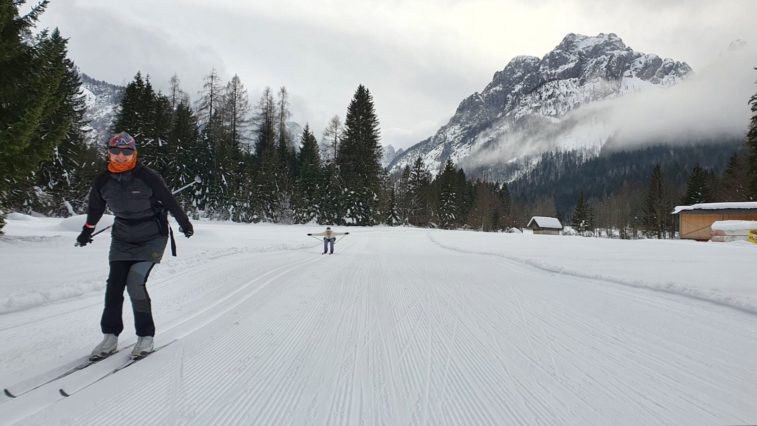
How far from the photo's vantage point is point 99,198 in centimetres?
346

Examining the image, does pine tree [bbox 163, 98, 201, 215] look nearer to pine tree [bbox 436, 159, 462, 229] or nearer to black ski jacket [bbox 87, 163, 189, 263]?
pine tree [bbox 436, 159, 462, 229]

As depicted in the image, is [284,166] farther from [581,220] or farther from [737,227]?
[581,220]

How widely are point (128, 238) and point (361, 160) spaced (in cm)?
4450

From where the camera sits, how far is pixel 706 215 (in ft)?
102

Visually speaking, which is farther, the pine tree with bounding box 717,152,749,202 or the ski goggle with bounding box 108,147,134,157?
the pine tree with bounding box 717,152,749,202

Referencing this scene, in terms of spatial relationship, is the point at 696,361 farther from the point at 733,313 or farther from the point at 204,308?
the point at 204,308

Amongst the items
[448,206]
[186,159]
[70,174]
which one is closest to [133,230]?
[70,174]

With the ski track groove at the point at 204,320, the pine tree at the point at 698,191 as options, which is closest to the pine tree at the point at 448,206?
the pine tree at the point at 698,191

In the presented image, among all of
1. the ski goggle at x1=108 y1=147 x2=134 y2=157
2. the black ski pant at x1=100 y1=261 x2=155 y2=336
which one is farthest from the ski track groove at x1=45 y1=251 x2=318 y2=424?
the ski goggle at x1=108 y1=147 x2=134 y2=157

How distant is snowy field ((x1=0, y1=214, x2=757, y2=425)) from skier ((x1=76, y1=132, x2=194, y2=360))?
0.92 feet

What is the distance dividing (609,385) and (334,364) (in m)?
2.19

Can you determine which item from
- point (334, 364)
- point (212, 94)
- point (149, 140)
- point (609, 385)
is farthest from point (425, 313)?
point (212, 94)

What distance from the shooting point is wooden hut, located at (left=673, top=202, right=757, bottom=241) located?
2836cm

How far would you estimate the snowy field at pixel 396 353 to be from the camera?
7.93 ft
